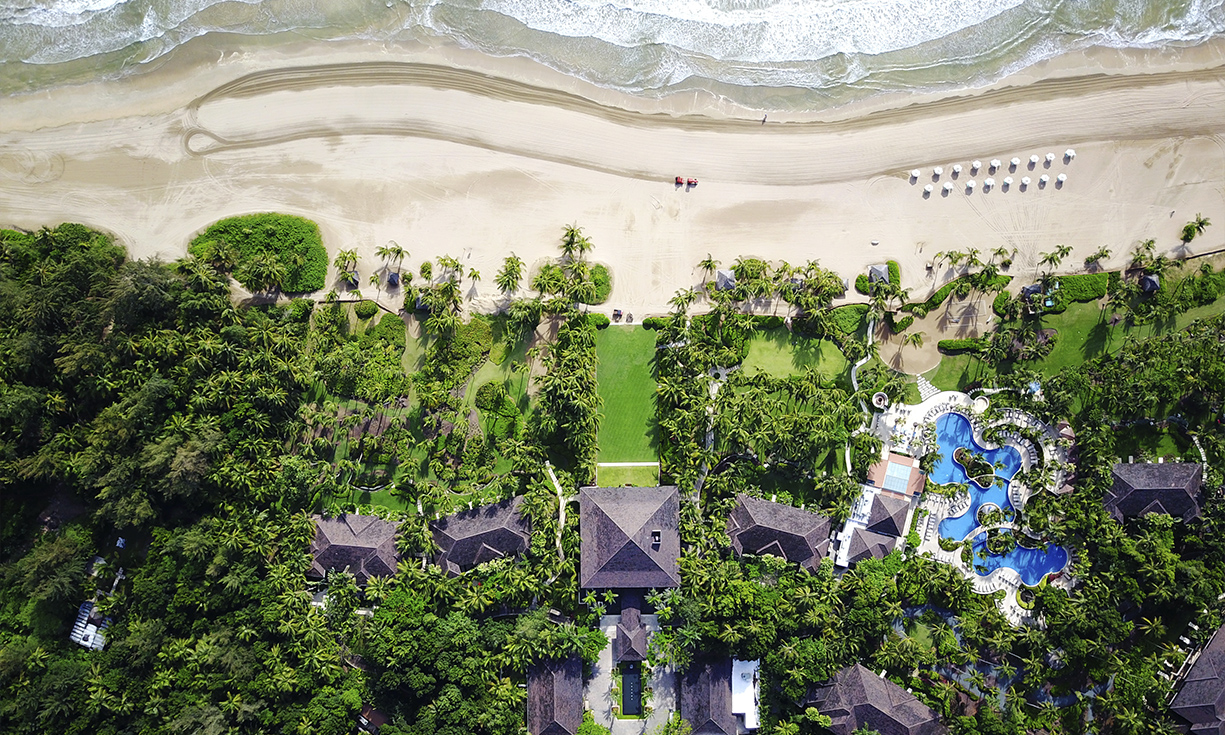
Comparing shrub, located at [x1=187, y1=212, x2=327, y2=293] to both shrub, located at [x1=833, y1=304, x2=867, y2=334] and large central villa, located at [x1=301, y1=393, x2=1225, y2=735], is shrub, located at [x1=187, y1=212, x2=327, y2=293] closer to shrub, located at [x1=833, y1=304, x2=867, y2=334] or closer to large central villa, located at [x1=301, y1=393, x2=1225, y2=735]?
large central villa, located at [x1=301, y1=393, x2=1225, y2=735]

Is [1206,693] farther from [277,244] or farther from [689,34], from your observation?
[277,244]

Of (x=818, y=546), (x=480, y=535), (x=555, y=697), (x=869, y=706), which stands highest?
(x=818, y=546)

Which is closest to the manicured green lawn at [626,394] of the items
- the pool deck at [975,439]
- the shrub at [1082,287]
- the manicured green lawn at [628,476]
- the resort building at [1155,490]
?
the manicured green lawn at [628,476]

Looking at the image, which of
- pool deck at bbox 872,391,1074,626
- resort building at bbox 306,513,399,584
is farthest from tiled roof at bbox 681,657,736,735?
resort building at bbox 306,513,399,584

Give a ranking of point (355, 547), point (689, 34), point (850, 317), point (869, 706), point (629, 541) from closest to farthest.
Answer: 1. point (869, 706)
2. point (629, 541)
3. point (355, 547)
4. point (850, 317)
5. point (689, 34)

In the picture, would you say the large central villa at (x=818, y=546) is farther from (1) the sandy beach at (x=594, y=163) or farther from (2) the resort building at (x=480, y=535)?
(1) the sandy beach at (x=594, y=163)

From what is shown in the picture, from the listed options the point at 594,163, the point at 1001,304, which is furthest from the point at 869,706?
the point at 594,163

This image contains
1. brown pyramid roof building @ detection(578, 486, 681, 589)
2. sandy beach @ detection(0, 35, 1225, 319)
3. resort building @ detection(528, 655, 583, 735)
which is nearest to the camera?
brown pyramid roof building @ detection(578, 486, 681, 589)
